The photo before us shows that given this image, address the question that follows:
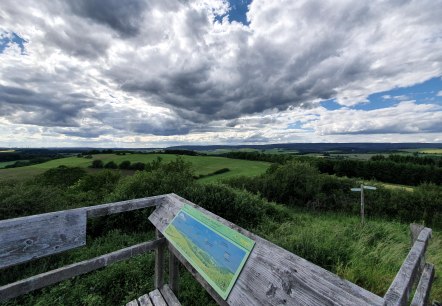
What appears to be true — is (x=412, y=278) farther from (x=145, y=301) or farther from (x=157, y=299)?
(x=145, y=301)

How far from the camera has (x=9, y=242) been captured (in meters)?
1.93

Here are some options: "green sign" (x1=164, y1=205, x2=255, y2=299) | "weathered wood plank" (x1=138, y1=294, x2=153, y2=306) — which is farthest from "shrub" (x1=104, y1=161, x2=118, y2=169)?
"green sign" (x1=164, y1=205, x2=255, y2=299)

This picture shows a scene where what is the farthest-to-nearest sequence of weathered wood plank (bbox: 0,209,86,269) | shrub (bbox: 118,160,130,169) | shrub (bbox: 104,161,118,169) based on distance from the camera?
shrub (bbox: 104,161,118,169) < shrub (bbox: 118,160,130,169) < weathered wood plank (bbox: 0,209,86,269)

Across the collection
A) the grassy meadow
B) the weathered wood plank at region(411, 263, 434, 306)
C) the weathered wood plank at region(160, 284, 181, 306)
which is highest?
the weathered wood plank at region(411, 263, 434, 306)

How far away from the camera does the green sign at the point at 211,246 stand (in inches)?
66.6

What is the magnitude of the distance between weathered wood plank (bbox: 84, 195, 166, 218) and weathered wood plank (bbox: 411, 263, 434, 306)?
119 inches

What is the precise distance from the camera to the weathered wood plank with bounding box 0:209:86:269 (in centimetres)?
192

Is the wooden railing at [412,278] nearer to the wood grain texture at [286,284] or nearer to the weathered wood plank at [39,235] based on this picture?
the wood grain texture at [286,284]

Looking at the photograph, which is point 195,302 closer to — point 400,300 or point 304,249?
point 304,249

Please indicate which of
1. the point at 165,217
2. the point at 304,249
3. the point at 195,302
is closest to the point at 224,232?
the point at 165,217

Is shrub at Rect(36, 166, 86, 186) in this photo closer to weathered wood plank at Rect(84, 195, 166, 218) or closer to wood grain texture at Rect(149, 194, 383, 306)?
weathered wood plank at Rect(84, 195, 166, 218)

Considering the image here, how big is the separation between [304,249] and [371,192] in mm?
20682

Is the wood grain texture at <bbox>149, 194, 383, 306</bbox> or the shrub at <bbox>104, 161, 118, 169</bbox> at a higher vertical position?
the wood grain texture at <bbox>149, 194, 383, 306</bbox>

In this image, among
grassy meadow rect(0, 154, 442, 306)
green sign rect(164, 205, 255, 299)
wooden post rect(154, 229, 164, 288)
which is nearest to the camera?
green sign rect(164, 205, 255, 299)
